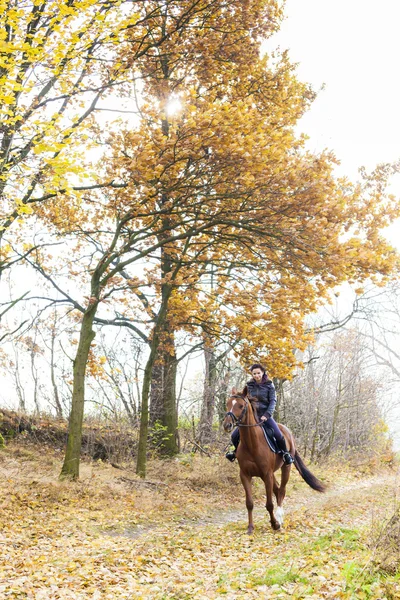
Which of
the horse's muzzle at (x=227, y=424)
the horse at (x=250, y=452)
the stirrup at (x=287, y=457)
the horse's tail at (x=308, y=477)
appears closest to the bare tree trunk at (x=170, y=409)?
the horse's tail at (x=308, y=477)

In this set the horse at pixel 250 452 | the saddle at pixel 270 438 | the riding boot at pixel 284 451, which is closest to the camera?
the horse at pixel 250 452

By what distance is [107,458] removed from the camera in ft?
59.0

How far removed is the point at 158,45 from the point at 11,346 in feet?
38.1

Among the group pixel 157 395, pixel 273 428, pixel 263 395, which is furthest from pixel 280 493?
pixel 157 395

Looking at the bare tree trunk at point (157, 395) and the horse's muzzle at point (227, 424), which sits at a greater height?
the bare tree trunk at point (157, 395)

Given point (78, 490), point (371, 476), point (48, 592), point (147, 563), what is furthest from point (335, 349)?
point (48, 592)

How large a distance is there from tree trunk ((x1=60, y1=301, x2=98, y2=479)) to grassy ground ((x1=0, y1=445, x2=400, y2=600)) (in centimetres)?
55

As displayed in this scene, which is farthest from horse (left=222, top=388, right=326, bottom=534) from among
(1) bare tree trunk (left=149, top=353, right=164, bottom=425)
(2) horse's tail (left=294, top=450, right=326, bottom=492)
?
(1) bare tree trunk (left=149, top=353, right=164, bottom=425)

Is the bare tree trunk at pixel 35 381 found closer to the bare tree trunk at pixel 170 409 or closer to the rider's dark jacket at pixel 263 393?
the bare tree trunk at pixel 170 409

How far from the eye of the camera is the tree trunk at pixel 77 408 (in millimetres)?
13789

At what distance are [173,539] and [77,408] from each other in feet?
17.2

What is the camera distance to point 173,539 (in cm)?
1010

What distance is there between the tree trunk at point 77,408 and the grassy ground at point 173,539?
0.55 metres

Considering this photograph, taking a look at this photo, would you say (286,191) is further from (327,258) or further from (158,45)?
(158,45)
